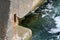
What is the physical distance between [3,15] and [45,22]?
15.0 ft

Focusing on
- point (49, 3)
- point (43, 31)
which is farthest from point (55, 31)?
point (49, 3)

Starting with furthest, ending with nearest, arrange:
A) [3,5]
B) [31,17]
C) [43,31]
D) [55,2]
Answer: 1. [55,2]
2. [31,17]
3. [43,31]
4. [3,5]

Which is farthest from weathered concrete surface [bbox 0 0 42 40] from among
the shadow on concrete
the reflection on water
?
the reflection on water

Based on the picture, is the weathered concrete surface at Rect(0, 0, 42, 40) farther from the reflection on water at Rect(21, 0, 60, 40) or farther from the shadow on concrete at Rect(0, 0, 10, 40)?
the reflection on water at Rect(21, 0, 60, 40)

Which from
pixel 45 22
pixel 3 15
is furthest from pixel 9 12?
pixel 45 22

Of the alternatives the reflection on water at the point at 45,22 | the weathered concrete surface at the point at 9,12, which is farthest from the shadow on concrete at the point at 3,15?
the reflection on water at the point at 45,22

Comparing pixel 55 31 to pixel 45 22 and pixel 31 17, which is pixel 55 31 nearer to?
pixel 45 22

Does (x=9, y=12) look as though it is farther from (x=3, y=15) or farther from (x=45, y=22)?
(x=45, y=22)

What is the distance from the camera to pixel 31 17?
243 inches

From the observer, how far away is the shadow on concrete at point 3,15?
1.26 meters

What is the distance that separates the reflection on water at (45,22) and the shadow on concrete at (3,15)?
3576 millimetres

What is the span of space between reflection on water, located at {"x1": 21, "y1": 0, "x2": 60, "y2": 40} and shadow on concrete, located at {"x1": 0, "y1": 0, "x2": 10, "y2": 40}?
3.58m

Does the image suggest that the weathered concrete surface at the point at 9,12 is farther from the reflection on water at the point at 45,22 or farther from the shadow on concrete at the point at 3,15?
the reflection on water at the point at 45,22

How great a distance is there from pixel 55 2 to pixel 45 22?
1499mm
